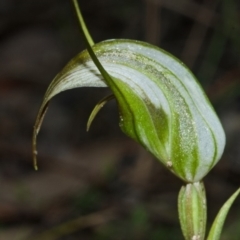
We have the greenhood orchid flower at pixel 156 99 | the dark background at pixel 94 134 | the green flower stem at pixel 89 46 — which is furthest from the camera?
the dark background at pixel 94 134

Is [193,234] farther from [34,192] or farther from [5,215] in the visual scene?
[34,192]

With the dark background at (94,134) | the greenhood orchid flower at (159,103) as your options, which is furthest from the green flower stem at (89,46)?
the dark background at (94,134)

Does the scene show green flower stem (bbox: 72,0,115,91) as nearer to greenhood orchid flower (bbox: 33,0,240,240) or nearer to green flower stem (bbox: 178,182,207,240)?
greenhood orchid flower (bbox: 33,0,240,240)

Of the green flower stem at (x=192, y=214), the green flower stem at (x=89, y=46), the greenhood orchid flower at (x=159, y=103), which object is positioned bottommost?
the green flower stem at (x=192, y=214)

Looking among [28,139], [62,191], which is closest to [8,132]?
[28,139]

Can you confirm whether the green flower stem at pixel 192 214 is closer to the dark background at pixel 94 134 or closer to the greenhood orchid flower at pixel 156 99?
the greenhood orchid flower at pixel 156 99

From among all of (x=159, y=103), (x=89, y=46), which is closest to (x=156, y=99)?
(x=159, y=103)

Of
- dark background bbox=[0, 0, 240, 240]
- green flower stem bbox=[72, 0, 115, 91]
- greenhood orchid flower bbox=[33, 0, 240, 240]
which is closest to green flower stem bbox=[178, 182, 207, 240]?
greenhood orchid flower bbox=[33, 0, 240, 240]
